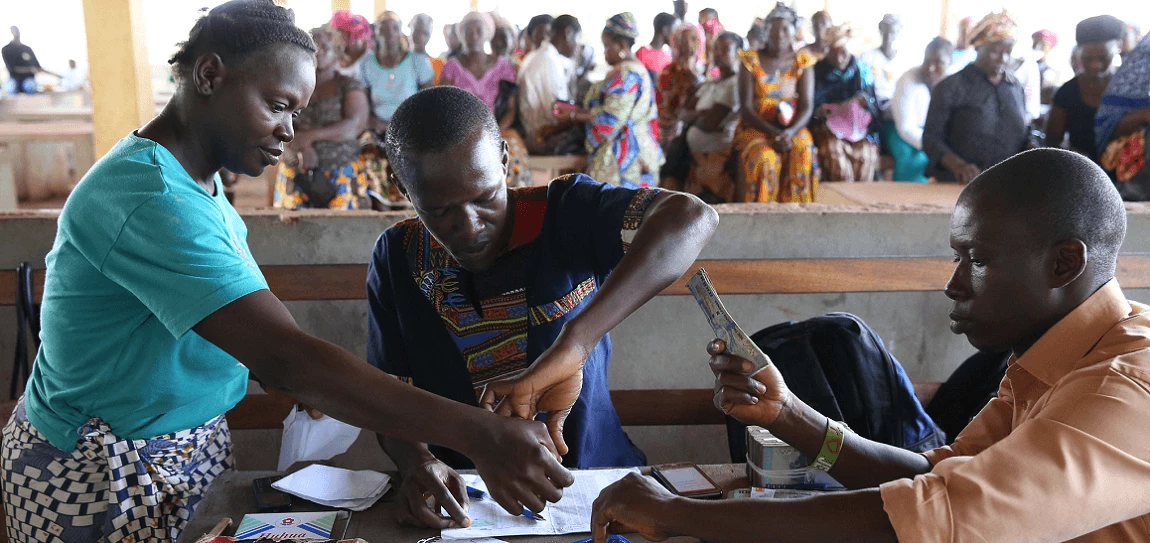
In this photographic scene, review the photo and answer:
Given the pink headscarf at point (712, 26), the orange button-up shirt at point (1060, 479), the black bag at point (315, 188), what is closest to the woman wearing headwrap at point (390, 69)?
the black bag at point (315, 188)

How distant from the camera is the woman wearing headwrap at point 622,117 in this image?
253 inches

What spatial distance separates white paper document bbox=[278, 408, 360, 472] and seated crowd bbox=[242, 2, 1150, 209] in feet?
12.1

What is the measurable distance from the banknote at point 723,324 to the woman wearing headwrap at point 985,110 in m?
4.44

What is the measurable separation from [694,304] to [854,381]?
0.73 metres

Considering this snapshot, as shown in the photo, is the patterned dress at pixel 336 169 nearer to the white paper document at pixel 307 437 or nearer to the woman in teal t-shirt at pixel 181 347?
the white paper document at pixel 307 437

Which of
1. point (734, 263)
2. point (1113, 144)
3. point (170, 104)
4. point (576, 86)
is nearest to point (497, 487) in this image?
point (170, 104)

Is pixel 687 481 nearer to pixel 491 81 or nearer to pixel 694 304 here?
pixel 694 304

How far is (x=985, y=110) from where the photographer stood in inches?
222

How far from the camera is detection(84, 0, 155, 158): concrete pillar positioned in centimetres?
638

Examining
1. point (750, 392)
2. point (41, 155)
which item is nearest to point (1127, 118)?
point (750, 392)

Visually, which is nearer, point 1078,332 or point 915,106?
point 1078,332

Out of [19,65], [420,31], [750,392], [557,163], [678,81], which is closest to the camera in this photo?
[750,392]

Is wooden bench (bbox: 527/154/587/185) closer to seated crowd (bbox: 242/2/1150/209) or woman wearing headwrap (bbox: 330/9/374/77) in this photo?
seated crowd (bbox: 242/2/1150/209)

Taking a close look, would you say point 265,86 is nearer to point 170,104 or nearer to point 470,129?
point 170,104
